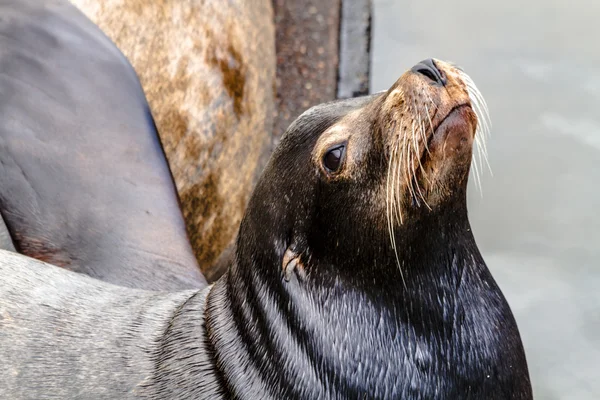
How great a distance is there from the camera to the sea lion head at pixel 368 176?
2676 millimetres

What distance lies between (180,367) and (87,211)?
1.17 metres

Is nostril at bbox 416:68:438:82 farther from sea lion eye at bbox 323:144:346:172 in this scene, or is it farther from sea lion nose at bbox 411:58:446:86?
sea lion eye at bbox 323:144:346:172

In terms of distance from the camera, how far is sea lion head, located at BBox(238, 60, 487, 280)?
2676 millimetres

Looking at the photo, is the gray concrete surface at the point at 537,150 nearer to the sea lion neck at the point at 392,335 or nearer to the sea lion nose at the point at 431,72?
the sea lion neck at the point at 392,335

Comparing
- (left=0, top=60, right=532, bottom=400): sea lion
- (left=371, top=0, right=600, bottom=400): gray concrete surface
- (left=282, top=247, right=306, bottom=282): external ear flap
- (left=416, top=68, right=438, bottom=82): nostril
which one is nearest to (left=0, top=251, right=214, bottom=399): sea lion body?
(left=0, top=60, right=532, bottom=400): sea lion

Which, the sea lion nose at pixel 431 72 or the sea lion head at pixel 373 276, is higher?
the sea lion nose at pixel 431 72

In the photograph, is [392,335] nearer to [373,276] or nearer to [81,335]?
[373,276]

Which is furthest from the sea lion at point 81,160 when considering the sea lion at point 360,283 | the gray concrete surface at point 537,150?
the gray concrete surface at point 537,150

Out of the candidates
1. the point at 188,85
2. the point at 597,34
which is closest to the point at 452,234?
the point at 188,85

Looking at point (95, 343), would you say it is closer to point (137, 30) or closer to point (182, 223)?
point (182, 223)

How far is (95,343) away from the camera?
129 inches

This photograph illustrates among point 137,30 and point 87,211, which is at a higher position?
point 137,30

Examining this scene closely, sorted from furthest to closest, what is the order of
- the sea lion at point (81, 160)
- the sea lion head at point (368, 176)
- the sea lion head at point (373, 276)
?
1. the sea lion at point (81, 160)
2. the sea lion head at point (373, 276)
3. the sea lion head at point (368, 176)

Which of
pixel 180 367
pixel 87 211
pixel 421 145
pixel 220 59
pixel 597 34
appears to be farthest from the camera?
pixel 597 34
